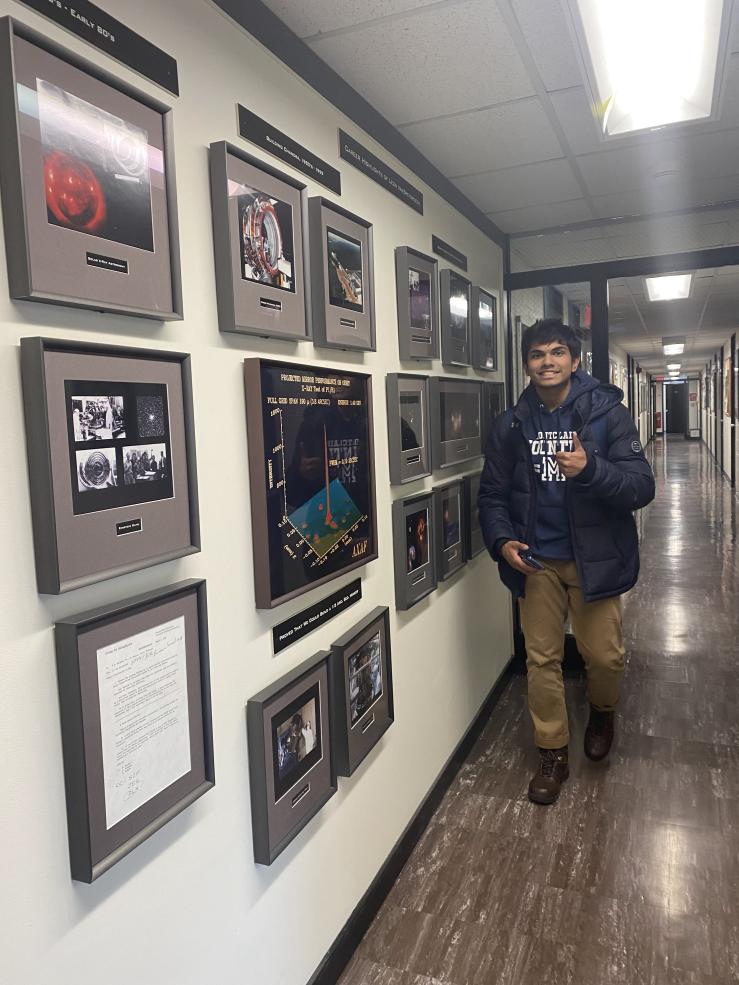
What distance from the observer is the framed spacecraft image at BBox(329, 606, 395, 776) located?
187cm

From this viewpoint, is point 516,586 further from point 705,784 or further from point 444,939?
point 444,939

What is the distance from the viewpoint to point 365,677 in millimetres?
2020

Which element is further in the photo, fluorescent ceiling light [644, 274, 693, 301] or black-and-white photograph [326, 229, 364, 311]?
fluorescent ceiling light [644, 274, 693, 301]

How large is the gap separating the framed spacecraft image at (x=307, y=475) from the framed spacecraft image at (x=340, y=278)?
0.35ft

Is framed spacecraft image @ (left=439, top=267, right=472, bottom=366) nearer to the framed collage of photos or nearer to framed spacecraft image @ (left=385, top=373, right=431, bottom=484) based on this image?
framed spacecraft image @ (left=385, top=373, right=431, bottom=484)

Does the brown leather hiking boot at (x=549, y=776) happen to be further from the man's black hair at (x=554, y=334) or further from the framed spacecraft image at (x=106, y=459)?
the framed spacecraft image at (x=106, y=459)

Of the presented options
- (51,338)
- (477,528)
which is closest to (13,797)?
(51,338)

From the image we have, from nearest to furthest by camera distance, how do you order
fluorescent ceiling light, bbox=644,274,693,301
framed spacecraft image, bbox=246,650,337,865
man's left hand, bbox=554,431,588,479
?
framed spacecraft image, bbox=246,650,337,865
man's left hand, bbox=554,431,588,479
fluorescent ceiling light, bbox=644,274,693,301

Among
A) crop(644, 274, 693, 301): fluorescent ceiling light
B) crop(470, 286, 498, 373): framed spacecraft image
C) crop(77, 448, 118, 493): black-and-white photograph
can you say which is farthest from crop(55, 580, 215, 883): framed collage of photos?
crop(644, 274, 693, 301): fluorescent ceiling light

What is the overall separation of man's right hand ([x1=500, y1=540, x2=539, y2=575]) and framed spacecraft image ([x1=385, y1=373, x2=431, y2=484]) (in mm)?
447

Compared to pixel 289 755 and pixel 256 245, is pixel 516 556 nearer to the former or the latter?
pixel 289 755

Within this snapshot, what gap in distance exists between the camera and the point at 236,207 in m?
1.42

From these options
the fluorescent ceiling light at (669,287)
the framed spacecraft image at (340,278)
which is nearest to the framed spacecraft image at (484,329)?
the framed spacecraft image at (340,278)

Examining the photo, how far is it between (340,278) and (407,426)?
2.11ft
